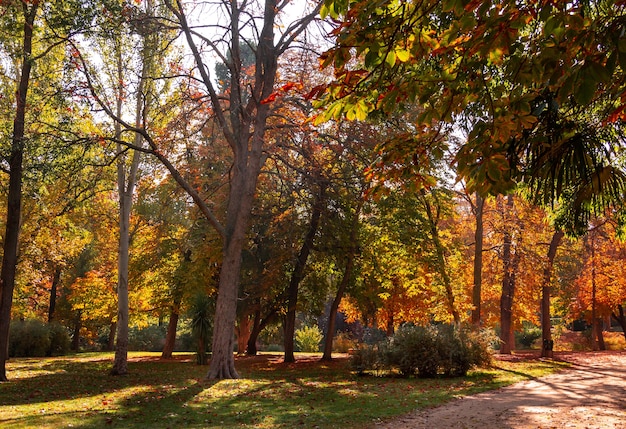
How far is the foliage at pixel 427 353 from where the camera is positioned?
14125mm

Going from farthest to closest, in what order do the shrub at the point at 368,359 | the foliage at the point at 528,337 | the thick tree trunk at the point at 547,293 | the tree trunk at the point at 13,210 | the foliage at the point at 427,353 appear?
the foliage at the point at 528,337
the thick tree trunk at the point at 547,293
the shrub at the point at 368,359
the foliage at the point at 427,353
the tree trunk at the point at 13,210

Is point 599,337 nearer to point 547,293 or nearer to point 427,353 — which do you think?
point 547,293

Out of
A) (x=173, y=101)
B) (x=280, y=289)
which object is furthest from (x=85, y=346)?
(x=173, y=101)

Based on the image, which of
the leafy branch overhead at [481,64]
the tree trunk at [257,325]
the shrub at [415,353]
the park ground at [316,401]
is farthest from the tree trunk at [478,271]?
the leafy branch overhead at [481,64]

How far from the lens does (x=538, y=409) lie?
28.9 feet

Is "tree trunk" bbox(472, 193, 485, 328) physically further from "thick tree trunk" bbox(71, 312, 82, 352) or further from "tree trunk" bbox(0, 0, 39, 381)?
"thick tree trunk" bbox(71, 312, 82, 352)

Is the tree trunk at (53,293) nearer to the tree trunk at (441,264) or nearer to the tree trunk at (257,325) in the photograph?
the tree trunk at (257,325)

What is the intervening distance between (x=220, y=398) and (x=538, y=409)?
5776mm

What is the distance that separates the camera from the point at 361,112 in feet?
12.2

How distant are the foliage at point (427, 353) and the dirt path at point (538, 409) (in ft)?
5.92

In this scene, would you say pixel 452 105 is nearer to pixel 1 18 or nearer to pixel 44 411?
pixel 44 411

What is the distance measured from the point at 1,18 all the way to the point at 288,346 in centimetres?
1429

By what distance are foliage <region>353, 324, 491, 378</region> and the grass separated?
19.9 inches

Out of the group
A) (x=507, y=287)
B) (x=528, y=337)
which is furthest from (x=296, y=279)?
(x=528, y=337)
